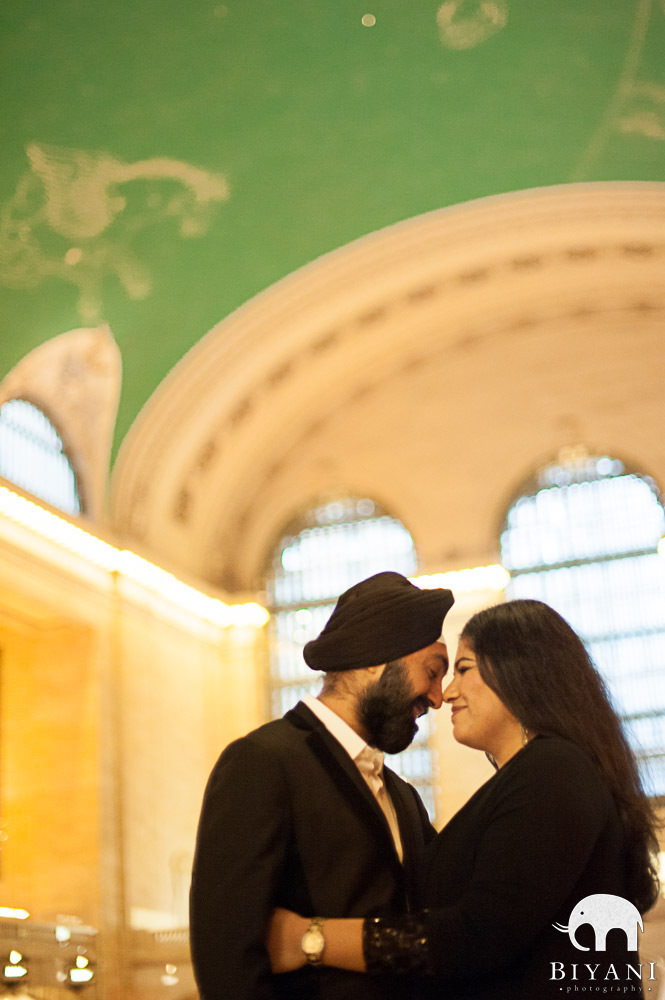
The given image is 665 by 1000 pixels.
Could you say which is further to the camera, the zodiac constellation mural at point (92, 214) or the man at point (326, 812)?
the zodiac constellation mural at point (92, 214)

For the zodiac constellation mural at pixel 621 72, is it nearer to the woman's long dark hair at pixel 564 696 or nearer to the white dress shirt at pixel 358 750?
the woman's long dark hair at pixel 564 696

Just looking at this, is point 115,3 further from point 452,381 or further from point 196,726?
point 196,726

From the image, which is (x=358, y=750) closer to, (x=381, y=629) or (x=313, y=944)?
(x=381, y=629)

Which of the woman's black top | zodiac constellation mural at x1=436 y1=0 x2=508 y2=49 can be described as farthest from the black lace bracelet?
zodiac constellation mural at x1=436 y1=0 x2=508 y2=49

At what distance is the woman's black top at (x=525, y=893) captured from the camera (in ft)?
8.44

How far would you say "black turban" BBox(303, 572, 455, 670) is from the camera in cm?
299

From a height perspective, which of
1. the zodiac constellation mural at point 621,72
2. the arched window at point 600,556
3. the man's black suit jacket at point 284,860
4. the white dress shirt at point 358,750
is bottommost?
the man's black suit jacket at point 284,860

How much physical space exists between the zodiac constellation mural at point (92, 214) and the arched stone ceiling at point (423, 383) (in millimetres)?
1671

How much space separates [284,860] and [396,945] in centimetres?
31

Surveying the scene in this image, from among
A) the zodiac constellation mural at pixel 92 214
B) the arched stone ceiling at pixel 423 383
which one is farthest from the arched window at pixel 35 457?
the zodiac constellation mural at pixel 92 214

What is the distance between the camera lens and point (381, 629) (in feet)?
9.82

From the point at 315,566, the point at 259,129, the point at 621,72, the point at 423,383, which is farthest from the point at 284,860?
the point at 315,566

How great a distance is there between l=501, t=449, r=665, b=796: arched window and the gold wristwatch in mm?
14917

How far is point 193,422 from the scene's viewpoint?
16.3 meters
